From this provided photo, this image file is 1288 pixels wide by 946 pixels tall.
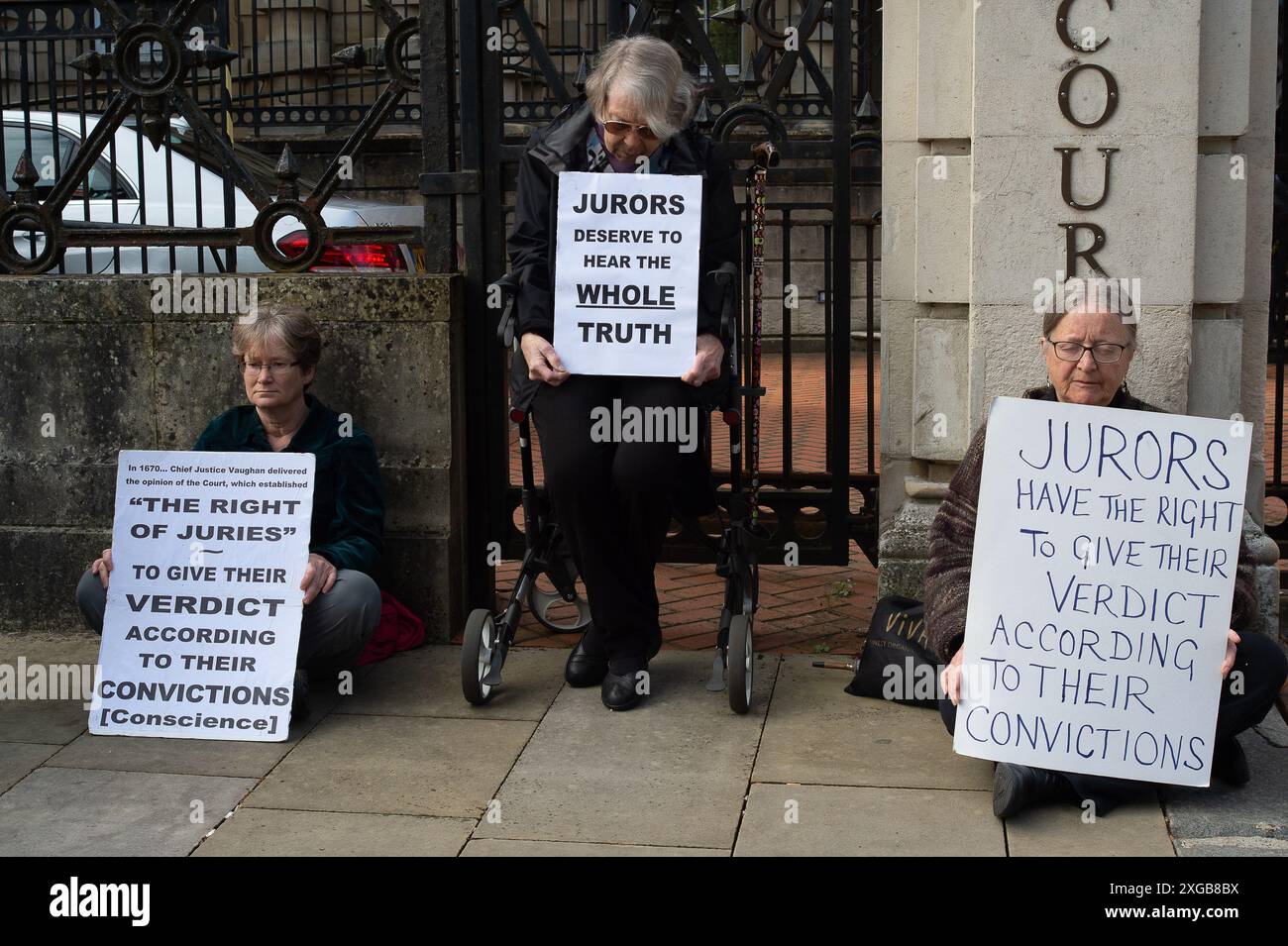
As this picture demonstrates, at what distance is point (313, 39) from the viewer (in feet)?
53.0

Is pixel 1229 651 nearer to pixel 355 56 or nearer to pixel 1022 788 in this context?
pixel 1022 788

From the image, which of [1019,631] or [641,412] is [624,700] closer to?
[641,412]

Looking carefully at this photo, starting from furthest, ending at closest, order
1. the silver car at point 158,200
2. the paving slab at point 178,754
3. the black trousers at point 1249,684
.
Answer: the silver car at point 158,200, the paving slab at point 178,754, the black trousers at point 1249,684

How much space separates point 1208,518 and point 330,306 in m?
2.83

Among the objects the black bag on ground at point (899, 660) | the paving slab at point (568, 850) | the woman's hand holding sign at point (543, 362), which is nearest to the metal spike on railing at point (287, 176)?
the woman's hand holding sign at point (543, 362)

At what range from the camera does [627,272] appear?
14.9 ft

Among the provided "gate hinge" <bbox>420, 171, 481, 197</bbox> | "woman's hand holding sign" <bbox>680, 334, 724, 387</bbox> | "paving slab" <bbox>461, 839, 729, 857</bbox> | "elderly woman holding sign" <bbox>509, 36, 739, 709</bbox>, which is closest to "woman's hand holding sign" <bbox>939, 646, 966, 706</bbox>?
"paving slab" <bbox>461, 839, 729, 857</bbox>

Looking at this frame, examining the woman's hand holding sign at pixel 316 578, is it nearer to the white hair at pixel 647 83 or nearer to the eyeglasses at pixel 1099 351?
the white hair at pixel 647 83

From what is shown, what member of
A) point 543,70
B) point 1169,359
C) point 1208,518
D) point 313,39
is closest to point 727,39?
point 313,39

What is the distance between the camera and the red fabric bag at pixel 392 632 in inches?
198

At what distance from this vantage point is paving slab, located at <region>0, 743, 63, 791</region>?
409cm

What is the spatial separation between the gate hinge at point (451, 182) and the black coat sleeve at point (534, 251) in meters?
0.63

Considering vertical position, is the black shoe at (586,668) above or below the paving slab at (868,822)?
above

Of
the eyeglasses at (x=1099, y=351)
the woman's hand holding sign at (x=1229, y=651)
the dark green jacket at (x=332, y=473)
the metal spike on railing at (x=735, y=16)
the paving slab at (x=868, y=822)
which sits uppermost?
the metal spike on railing at (x=735, y=16)
